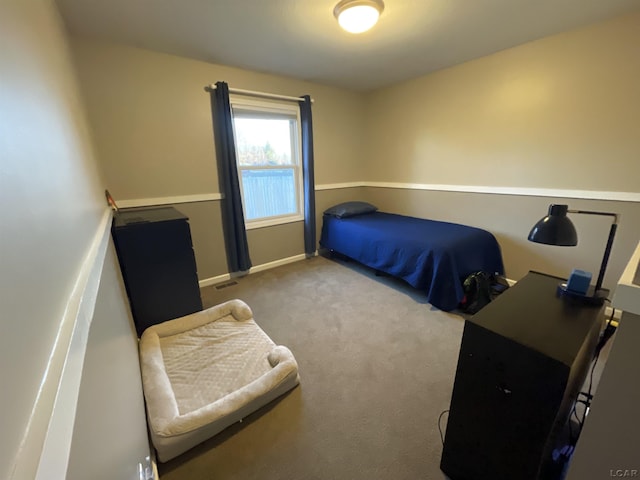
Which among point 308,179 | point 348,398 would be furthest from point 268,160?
point 348,398

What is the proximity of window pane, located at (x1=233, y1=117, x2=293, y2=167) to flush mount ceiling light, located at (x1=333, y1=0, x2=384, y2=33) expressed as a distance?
1.56 m

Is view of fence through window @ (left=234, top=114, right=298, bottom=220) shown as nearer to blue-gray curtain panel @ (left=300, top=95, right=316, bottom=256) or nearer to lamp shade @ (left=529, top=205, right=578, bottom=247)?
blue-gray curtain panel @ (left=300, top=95, right=316, bottom=256)

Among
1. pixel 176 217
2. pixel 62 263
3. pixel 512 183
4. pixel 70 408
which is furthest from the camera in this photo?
pixel 512 183

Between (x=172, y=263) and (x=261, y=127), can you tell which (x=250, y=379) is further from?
(x=261, y=127)

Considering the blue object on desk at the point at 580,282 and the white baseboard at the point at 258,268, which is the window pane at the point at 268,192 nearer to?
the white baseboard at the point at 258,268

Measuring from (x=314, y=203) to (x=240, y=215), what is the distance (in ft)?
3.47

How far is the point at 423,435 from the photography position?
1.35 meters

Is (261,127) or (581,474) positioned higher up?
(261,127)

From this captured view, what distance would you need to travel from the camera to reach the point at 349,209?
366 centimetres

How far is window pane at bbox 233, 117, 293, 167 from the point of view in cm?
307

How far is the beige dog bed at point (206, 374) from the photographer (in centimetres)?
124

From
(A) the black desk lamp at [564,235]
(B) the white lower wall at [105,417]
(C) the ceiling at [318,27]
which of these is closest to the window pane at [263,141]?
(C) the ceiling at [318,27]

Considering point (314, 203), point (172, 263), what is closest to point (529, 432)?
point (172, 263)

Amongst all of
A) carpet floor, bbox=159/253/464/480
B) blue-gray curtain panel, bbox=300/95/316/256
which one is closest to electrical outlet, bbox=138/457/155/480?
carpet floor, bbox=159/253/464/480
